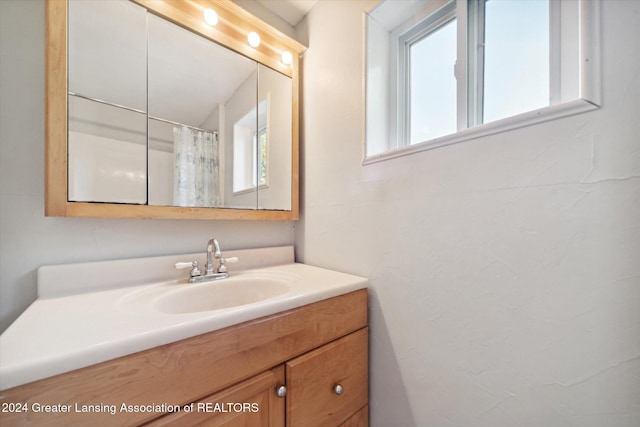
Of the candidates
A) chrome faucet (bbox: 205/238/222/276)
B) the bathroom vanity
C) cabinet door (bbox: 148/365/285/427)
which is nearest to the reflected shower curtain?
chrome faucet (bbox: 205/238/222/276)

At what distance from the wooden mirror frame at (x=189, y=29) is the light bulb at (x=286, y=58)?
0.07ft

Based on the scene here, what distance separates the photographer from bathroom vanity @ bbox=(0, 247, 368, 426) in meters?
0.43

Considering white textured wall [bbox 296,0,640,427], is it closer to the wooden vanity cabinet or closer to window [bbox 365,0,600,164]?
window [bbox 365,0,600,164]

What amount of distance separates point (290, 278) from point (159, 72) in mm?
949

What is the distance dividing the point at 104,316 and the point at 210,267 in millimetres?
406

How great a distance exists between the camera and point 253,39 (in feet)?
3.77

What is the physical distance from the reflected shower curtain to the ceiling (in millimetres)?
775

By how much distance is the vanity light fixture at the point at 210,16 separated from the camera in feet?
3.33

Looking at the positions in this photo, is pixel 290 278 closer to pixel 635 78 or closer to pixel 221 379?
pixel 221 379

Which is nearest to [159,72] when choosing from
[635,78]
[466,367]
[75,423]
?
[75,423]

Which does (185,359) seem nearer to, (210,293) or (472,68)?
(210,293)

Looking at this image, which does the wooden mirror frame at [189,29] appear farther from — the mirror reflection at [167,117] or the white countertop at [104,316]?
the white countertop at [104,316]

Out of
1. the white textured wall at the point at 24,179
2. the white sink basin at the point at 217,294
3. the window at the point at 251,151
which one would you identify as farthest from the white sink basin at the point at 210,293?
the window at the point at 251,151

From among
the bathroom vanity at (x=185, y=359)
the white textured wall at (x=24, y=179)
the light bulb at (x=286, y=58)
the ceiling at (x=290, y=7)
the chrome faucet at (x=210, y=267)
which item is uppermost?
the ceiling at (x=290, y=7)
